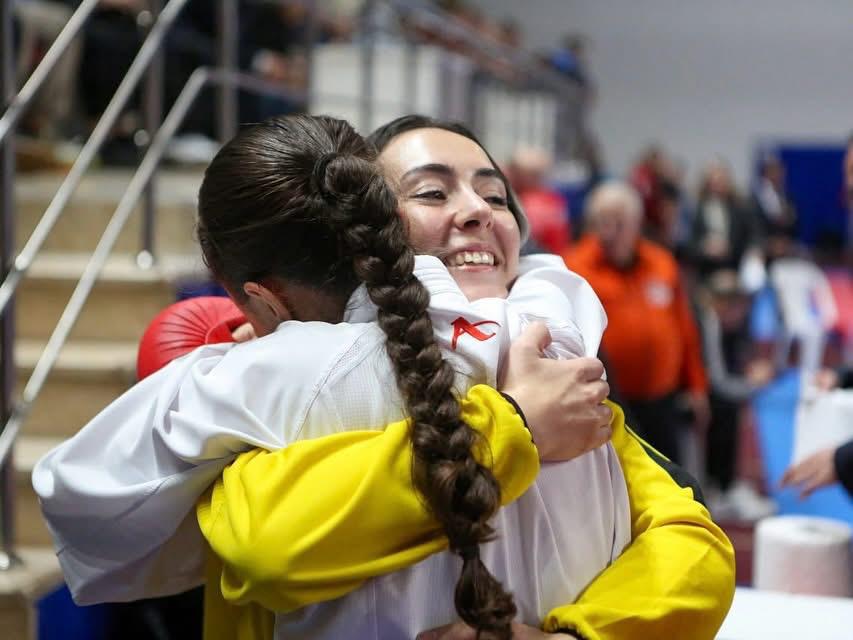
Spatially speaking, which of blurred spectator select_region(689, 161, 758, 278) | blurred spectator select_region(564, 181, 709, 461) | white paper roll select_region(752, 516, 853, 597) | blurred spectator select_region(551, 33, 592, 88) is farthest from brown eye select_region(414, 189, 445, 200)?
blurred spectator select_region(551, 33, 592, 88)

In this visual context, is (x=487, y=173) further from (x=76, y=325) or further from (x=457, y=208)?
(x=76, y=325)

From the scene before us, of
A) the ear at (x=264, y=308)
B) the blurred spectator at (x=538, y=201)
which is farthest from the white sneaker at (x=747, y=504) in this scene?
the ear at (x=264, y=308)

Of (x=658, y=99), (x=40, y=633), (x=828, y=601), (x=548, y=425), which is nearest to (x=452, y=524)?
(x=548, y=425)

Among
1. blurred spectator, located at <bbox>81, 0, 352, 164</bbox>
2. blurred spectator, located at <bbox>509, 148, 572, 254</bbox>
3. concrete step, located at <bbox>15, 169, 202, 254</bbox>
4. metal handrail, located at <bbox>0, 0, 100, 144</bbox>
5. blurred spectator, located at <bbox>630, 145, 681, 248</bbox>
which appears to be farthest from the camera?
blurred spectator, located at <bbox>630, 145, 681, 248</bbox>

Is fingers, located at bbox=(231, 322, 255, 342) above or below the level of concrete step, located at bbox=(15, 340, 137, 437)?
above

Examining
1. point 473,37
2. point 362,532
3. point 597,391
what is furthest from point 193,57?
point 362,532

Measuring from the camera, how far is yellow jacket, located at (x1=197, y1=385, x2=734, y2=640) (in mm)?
950

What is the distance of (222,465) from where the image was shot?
3.48 ft

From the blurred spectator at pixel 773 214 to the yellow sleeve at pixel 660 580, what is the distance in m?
7.62

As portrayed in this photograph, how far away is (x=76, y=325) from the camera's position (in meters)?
2.73

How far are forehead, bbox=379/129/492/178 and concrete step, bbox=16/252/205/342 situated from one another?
132 centimetres

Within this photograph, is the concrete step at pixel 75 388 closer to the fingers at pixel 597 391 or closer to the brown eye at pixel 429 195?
the brown eye at pixel 429 195

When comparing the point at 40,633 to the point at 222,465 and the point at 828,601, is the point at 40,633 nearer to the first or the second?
the point at 222,465

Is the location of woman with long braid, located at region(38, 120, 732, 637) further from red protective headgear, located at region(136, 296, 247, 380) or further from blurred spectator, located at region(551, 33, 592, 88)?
blurred spectator, located at region(551, 33, 592, 88)
